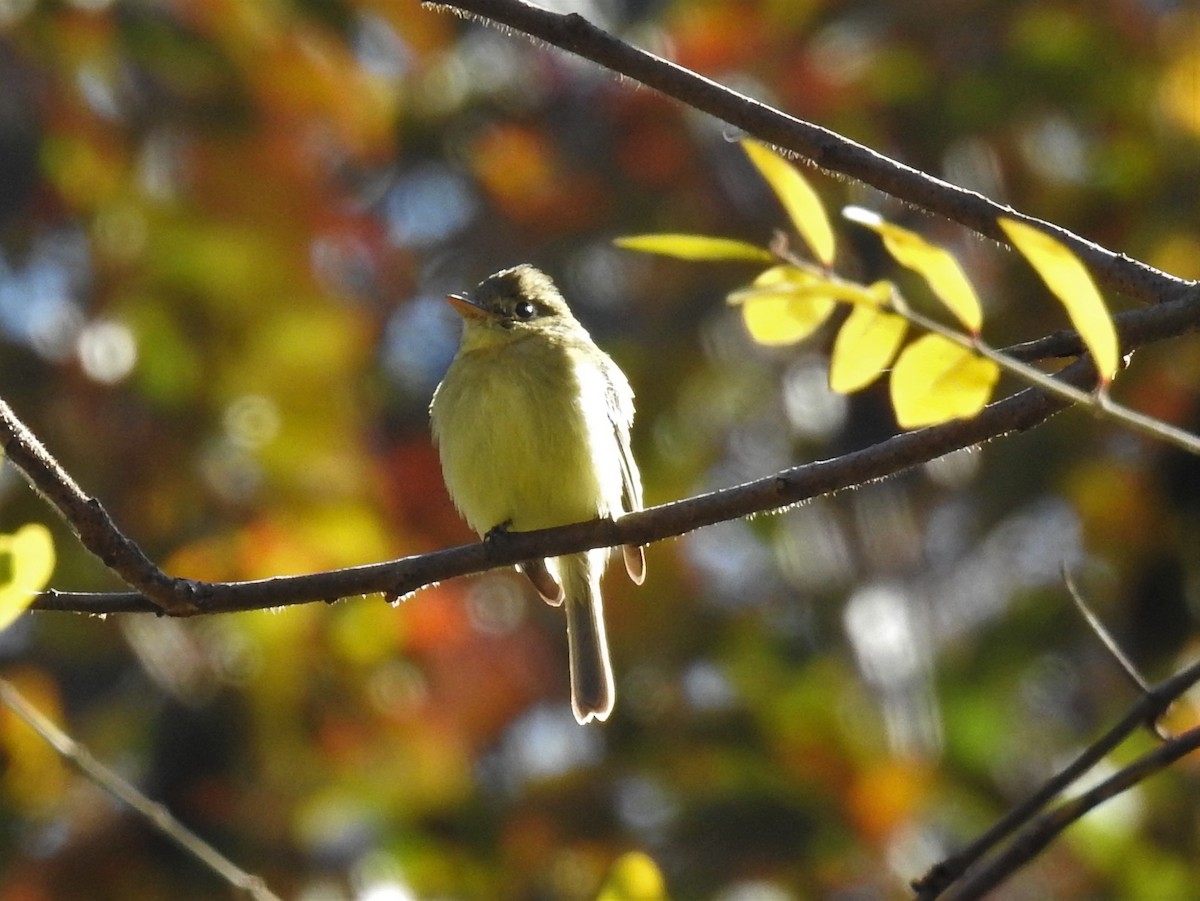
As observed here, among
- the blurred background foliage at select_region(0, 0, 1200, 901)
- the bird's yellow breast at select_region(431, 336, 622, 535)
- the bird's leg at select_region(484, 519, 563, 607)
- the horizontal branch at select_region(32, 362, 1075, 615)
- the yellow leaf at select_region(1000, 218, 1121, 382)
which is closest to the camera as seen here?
the yellow leaf at select_region(1000, 218, 1121, 382)

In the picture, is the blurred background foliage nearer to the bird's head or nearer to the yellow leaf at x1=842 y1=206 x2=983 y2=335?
the bird's head

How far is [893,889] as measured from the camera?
668 centimetres

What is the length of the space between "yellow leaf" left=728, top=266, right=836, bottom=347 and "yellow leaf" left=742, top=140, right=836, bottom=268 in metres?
0.05

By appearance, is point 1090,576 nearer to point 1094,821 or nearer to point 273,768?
point 1094,821

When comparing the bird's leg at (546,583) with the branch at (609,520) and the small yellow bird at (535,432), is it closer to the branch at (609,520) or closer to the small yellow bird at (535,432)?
Result: the small yellow bird at (535,432)

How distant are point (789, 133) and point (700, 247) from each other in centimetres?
102

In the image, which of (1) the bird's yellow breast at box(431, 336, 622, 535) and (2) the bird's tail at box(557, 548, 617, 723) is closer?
(1) the bird's yellow breast at box(431, 336, 622, 535)

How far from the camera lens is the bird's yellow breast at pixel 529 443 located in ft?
15.0

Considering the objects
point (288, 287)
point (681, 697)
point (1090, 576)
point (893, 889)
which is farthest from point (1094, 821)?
point (288, 287)

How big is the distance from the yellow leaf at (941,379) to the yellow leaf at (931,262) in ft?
0.12

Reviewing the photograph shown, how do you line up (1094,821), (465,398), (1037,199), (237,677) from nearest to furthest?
(465,398)
(1094,821)
(237,677)
(1037,199)

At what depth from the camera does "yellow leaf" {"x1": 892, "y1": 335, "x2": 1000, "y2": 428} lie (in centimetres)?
168

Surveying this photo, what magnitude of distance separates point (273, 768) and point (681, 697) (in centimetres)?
188

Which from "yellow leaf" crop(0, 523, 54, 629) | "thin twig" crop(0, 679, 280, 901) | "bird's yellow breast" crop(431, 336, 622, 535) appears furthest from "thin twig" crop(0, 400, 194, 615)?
"bird's yellow breast" crop(431, 336, 622, 535)
